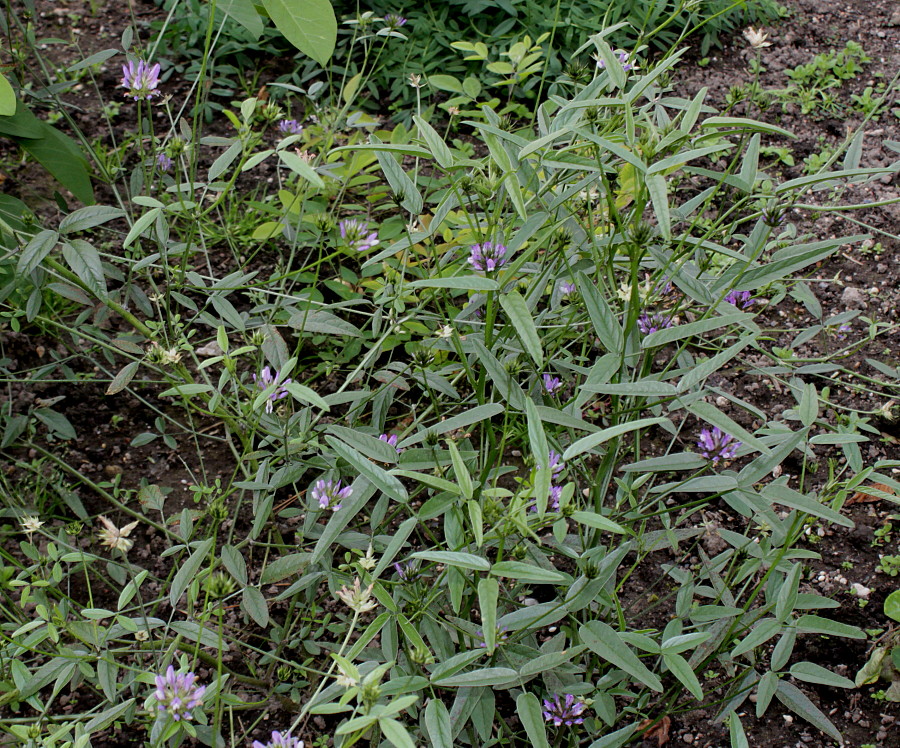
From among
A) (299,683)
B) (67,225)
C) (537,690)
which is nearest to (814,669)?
(537,690)

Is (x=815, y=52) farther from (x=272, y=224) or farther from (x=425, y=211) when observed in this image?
(x=272, y=224)

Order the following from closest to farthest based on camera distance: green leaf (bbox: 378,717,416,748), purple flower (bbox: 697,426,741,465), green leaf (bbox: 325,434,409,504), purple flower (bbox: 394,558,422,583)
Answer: green leaf (bbox: 378,717,416,748)
green leaf (bbox: 325,434,409,504)
purple flower (bbox: 394,558,422,583)
purple flower (bbox: 697,426,741,465)

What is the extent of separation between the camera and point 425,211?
246cm

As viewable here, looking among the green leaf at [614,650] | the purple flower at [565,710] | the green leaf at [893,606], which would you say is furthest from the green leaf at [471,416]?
the green leaf at [893,606]

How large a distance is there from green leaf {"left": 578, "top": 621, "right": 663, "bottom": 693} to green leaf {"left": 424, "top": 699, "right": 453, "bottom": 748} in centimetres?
23

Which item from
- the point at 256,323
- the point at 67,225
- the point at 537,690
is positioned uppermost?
the point at 67,225

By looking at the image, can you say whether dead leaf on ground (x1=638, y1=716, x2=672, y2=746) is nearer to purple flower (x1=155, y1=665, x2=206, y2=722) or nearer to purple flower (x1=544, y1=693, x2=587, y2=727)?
purple flower (x1=544, y1=693, x2=587, y2=727)

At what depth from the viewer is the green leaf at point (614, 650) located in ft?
3.69

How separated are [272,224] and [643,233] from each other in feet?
3.79

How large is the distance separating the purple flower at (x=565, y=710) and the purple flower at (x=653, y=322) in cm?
63

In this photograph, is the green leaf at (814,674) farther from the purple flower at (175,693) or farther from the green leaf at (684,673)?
the purple flower at (175,693)

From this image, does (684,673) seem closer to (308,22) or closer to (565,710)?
(565,710)

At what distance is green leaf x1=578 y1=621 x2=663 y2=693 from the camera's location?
1126mm

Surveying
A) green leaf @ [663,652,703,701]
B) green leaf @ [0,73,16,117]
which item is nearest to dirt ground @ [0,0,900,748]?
Result: green leaf @ [663,652,703,701]
